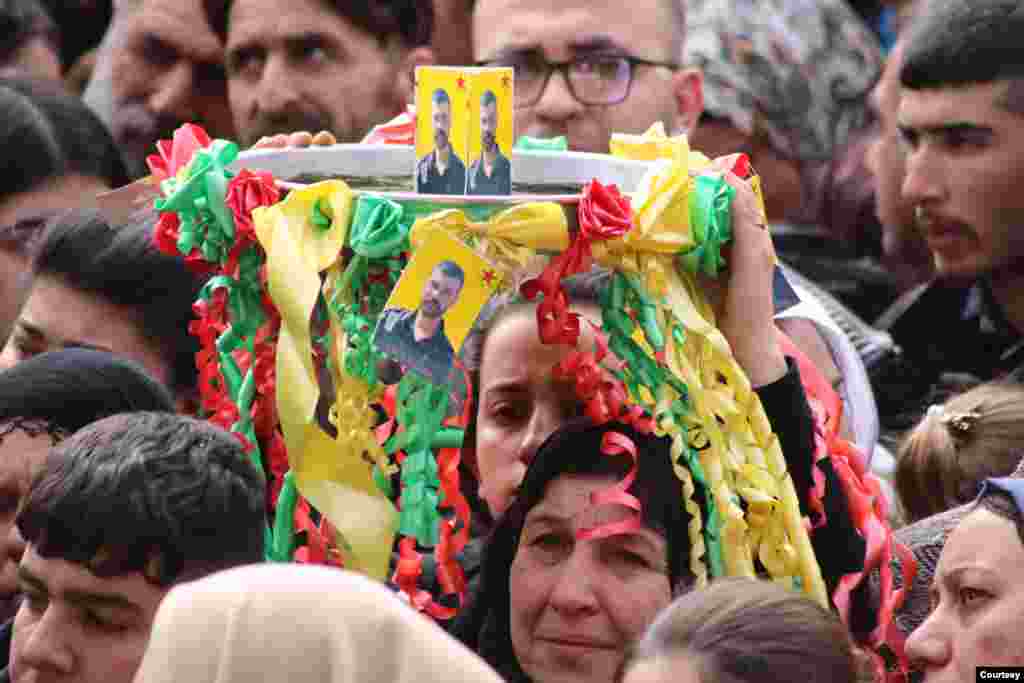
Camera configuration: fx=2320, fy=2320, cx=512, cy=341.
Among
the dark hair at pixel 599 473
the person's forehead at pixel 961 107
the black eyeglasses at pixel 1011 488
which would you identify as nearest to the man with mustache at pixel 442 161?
the dark hair at pixel 599 473

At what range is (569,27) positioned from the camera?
5.04 meters

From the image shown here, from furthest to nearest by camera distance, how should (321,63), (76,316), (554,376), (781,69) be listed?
(781,69) < (321,63) < (76,316) < (554,376)

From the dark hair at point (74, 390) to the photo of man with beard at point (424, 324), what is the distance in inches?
38.2

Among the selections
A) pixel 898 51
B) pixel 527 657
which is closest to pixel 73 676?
pixel 527 657

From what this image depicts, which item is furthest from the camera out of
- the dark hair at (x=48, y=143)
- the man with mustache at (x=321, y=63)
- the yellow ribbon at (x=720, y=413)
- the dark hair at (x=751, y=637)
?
the man with mustache at (x=321, y=63)

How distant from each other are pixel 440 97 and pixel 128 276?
1392mm

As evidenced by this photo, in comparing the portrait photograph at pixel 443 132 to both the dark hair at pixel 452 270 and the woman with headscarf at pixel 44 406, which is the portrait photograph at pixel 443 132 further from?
the woman with headscarf at pixel 44 406

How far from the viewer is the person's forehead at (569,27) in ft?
16.5

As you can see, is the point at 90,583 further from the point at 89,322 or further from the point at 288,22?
the point at 288,22

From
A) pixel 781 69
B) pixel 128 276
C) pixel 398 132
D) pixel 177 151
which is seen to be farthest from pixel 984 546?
pixel 781 69

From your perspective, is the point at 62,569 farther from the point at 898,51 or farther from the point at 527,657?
the point at 898,51

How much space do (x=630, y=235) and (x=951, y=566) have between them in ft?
2.13

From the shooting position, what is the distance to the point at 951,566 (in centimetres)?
326

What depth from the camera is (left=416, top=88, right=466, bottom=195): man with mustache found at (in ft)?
11.2
